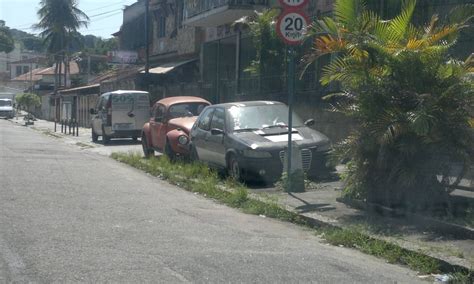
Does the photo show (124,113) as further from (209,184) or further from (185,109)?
(209,184)

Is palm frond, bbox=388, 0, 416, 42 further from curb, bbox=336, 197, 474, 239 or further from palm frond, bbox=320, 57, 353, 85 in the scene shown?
curb, bbox=336, 197, 474, 239

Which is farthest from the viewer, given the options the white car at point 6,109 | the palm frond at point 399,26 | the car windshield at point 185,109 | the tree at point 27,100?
the white car at point 6,109

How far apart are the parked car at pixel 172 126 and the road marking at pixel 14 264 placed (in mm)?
9149

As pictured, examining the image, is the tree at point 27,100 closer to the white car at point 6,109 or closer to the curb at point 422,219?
the white car at point 6,109

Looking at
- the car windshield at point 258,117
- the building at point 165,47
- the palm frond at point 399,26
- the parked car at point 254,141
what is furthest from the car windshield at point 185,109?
the palm frond at point 399,26

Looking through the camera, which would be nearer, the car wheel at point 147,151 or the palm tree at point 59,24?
the car wheel at point 147,151

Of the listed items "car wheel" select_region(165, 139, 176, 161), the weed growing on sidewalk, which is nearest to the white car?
the weed growing on sidewalk

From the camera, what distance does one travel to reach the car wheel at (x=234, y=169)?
13115 mm

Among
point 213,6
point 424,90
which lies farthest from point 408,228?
point 213,6

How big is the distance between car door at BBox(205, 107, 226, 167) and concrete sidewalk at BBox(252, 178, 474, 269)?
2.25 metres

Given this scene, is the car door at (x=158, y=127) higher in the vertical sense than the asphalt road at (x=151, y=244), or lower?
higher

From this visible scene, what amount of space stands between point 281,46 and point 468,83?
1090cm

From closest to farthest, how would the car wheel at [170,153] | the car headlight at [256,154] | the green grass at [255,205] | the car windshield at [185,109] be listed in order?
the green grass at [255,205] → the car headlight at [256,154] → the car wheel at [170,153] → the car windshield at [185,109]

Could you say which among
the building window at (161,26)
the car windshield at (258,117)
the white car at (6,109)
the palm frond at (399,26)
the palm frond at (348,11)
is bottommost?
the white car at (6,109)
